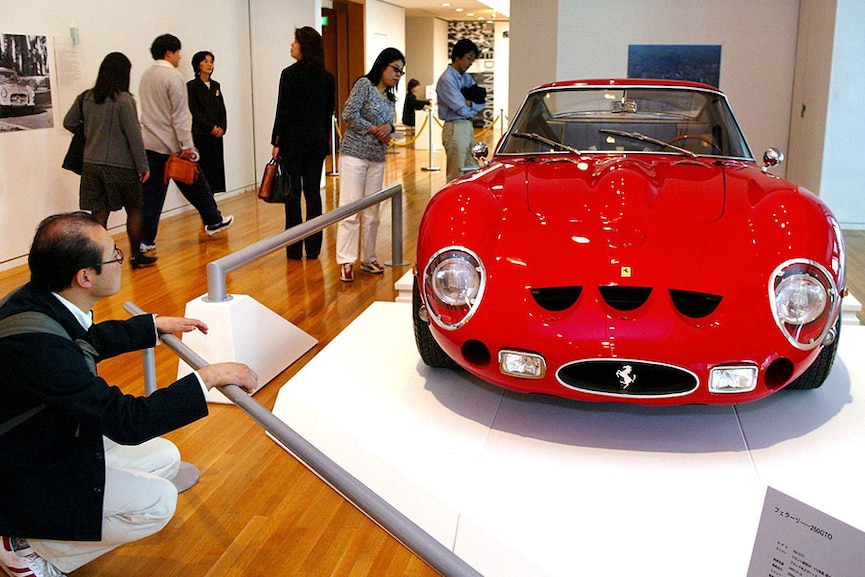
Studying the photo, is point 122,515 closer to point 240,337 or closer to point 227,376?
point 227,376

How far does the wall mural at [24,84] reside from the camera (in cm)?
665

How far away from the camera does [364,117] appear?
19.8 ft

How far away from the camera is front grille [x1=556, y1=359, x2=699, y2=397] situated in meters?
2.70

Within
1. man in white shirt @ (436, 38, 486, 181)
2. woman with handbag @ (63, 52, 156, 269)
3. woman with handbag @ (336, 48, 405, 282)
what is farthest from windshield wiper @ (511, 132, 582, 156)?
man in white shirt @ (436, 38, 486, 181)

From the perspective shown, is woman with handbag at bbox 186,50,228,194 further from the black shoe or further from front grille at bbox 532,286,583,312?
front grille at bbox 532,286,583,312

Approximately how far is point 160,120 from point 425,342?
4.72 meters

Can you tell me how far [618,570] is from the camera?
236cm

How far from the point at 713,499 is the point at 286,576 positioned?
1.33m

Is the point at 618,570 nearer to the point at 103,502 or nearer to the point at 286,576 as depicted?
the point at 286,576

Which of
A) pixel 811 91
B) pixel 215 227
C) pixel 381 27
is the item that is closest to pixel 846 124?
pixel 811 91

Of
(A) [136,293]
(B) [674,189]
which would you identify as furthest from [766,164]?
(A) [136,293]

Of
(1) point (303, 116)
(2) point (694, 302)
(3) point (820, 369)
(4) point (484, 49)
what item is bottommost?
(3) point (820, 369)

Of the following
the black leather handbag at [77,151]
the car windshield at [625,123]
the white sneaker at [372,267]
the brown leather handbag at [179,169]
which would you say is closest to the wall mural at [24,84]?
the black leather handbag at [77,151]

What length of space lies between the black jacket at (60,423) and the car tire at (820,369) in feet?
6.82
